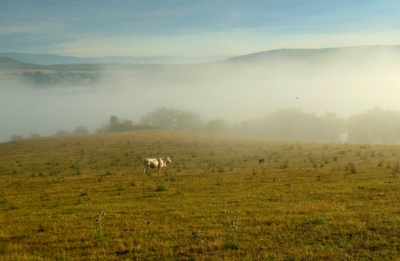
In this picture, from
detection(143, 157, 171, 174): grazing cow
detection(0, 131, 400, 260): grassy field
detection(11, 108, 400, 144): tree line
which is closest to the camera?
detection(0, 131, 400, 260): grassy field

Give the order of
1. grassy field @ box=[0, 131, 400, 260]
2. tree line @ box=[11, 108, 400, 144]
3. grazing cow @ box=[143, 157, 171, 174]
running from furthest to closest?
tree line @ box=[11, 108, 400, 144]
grazing cow @ box=[143, 157, 171, 174]
grassy field @ box=[0, 131, 400, 260]

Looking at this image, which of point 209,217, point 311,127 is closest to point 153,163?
point 209,217

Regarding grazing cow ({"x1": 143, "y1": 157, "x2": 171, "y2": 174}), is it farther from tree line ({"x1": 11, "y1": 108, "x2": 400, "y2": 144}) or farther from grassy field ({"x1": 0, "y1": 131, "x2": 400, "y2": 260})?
tree line ({"x1": 11, "y1": 108, "x2": 400, "y2": 144})

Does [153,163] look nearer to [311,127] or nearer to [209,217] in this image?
[209,217]

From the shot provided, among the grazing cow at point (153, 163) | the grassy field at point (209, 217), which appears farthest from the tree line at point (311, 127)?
the grassy field at point (209, 217)

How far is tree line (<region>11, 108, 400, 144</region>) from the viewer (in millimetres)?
106188

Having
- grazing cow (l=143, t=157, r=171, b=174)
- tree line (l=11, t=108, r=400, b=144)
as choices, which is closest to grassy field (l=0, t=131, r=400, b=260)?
grazing cow (l=143, t=157, r=171, b=174)

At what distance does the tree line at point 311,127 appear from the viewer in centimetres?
10619

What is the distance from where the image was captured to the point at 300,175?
Answer: 27594mm

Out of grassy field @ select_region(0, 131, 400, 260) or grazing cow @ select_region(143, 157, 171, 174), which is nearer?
grassy field @ select_region(0, 131, 400, 260)

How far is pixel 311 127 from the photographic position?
394 feet

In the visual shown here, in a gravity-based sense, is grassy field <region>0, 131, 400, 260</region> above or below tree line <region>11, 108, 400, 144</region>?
below

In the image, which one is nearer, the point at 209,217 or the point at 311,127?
the point at 209,217

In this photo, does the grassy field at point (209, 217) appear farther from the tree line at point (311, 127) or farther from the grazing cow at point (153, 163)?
the tree line at point (311, 127)
